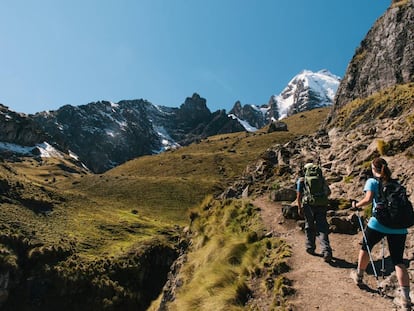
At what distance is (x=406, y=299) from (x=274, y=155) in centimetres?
2553

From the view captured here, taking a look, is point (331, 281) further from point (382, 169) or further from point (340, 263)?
point (382, 169)

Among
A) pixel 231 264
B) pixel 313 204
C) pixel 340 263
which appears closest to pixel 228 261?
pixel 231 264

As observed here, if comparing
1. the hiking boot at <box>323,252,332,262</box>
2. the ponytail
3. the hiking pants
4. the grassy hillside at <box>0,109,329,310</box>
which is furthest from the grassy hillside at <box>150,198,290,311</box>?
the grassy hillside at <box>0,109,329,310</box>

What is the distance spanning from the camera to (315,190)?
42.7 feet

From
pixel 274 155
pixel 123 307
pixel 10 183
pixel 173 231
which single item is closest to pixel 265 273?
pixel 274 155

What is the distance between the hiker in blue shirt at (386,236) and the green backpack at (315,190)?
278 centimetres

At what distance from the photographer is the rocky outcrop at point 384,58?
151 ft

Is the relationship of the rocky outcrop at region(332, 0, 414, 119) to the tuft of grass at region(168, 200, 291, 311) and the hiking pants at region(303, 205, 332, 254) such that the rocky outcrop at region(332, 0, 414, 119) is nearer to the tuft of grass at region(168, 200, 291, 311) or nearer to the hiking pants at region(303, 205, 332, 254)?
the tuft of grass at region(168, 200, 291, 311)

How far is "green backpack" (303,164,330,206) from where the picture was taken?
12.9m

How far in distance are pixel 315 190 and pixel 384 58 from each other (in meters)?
44.1

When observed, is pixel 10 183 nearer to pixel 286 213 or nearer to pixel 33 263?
pixel 33 263

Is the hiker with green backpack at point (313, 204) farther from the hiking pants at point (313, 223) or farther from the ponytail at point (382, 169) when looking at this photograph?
the ponytail at point (382, 169)

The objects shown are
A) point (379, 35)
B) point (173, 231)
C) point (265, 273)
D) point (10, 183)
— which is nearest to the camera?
point (265, 273)

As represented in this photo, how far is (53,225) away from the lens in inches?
3605
